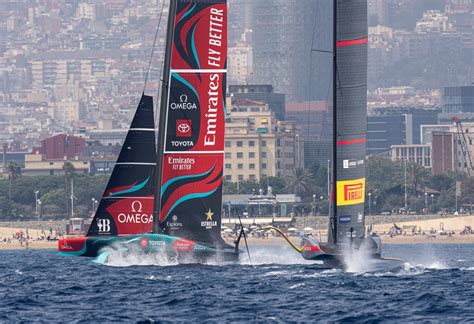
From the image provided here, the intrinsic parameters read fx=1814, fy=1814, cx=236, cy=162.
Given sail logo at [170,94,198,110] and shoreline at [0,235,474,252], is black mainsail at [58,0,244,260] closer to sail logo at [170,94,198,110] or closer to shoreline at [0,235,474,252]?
sail logo at [170,94,198,110]

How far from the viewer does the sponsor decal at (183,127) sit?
55.3m

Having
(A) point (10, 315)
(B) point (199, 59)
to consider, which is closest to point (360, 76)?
(B) point (199, 59)

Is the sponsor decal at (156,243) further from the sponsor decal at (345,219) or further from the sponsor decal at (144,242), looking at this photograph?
the sponsor decal at (345,219)

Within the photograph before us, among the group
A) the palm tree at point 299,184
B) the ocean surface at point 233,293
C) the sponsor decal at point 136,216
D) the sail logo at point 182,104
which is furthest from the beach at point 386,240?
the ocean surface at point 233,293

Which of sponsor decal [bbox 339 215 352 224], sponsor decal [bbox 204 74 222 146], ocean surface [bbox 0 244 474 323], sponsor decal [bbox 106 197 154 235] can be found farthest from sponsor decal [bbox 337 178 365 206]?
sponsor decal [bbox 106 197 154 235]

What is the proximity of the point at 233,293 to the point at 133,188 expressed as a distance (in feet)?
38.2

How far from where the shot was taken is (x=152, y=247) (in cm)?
5444

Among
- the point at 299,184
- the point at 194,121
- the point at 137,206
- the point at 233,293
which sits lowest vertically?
the point at 233,293

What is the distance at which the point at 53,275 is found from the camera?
183ft

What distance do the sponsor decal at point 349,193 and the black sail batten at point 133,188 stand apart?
7293 millimetres

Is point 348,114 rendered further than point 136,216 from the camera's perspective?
No

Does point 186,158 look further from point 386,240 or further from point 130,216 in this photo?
point 386,240

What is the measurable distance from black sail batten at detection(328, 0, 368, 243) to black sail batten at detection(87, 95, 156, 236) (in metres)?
7.19

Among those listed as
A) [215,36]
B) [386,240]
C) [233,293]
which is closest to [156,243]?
[215,36]
